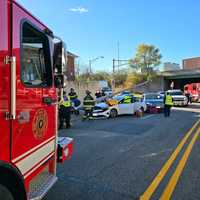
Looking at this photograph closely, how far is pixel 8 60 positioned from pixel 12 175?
3.64ft

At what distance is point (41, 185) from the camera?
14.1 feet

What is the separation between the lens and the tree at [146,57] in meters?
86.3

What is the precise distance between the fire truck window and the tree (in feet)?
269

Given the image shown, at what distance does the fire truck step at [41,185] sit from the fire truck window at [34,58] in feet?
4.10

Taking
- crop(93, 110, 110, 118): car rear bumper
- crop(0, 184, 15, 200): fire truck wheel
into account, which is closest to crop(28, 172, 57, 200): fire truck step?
crop(0, 184, 15, 200): fire truck wheel

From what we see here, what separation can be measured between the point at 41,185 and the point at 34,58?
1.59m

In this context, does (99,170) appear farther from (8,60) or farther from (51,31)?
(8,60)

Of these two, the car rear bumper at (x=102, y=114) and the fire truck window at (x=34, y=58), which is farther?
the car rear bumper at (x=102, y=114)

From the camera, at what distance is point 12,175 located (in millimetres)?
3318

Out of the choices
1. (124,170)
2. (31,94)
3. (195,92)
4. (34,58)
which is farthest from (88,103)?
(195,92)

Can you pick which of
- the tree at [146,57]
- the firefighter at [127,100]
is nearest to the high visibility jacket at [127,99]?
the firefighter at [127,100]

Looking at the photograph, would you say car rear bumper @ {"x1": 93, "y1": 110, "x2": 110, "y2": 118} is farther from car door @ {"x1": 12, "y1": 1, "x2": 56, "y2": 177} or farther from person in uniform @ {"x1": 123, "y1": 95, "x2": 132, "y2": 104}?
car door @ {"x1": 12, "y1": 1, "x2": 56, "y2": 177}

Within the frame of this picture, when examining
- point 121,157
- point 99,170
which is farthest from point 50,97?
point 121,157

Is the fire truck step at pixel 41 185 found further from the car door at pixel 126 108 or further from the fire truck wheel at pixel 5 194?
the car door at pixel 126 108
